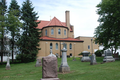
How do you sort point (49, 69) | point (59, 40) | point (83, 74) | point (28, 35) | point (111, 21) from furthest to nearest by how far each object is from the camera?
point (59, 40) < point (28, 35) < point (111, 21) < point (83, 74) < point (49, 69)

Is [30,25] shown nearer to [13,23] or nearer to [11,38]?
[11,38]

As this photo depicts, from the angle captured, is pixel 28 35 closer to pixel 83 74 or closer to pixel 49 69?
pixel 83 74

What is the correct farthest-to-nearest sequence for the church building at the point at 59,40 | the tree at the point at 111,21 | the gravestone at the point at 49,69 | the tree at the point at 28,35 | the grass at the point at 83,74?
the church building at the point at 59,40, the tree at the point at 28,35, the tree at the point at 111,21, the grass at the point at 83,74, the gravestone at the point at 49,69

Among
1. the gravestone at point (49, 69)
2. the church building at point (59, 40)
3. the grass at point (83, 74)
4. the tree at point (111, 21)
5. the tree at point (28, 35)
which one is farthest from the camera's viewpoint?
the church building at point (59, 40)

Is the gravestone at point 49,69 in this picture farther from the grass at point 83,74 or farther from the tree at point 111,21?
the tree at point 111,21

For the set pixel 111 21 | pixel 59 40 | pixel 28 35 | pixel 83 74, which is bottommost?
pixel 83 74

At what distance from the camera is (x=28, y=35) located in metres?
30.8

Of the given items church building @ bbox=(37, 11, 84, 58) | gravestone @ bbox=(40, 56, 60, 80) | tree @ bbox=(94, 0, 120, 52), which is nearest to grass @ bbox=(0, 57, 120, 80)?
gravestone @ bbox=(40, 56, 60, 80)

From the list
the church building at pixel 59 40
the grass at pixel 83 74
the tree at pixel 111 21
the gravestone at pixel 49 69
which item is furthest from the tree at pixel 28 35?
the gravestone at pixel 49 69

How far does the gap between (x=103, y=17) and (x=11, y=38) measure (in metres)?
19.8

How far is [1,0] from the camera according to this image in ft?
89.0

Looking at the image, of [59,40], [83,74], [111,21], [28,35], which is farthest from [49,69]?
[59,40]

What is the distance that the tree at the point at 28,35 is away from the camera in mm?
29219

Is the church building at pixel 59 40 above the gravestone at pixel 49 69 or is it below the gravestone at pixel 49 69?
above
